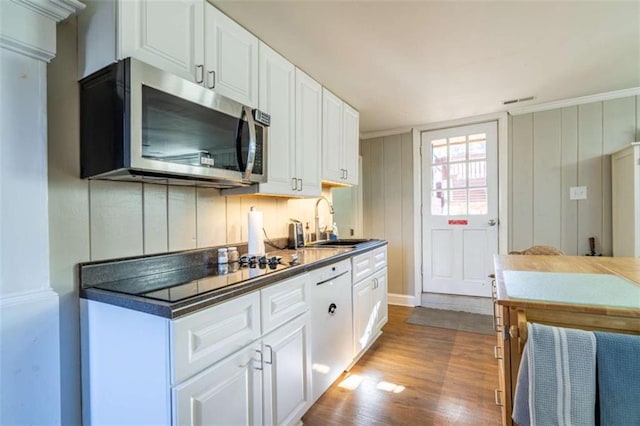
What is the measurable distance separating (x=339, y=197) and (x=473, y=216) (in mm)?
1741

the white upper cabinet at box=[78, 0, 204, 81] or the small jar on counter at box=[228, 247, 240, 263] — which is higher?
the white upper cabinet at box=[78, 0, 204, 81]

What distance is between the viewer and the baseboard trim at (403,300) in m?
3.80

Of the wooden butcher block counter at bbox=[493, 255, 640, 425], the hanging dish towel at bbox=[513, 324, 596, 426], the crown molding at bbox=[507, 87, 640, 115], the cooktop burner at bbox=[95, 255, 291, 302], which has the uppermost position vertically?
the crown molding at bbox=[507, 87, 640, 115]

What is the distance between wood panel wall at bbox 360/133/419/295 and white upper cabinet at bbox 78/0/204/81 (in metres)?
2.96

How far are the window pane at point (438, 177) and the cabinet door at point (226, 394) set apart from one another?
3.08 meters

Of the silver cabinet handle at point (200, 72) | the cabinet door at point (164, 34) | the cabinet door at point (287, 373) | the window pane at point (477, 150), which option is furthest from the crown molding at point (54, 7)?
the window pane at point (477, 150)

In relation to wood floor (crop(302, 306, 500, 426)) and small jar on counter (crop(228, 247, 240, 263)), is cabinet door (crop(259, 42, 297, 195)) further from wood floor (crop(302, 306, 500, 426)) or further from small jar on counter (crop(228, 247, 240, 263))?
wood floor (crop(302, 306, 500, 426))

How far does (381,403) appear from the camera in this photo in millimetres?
1896

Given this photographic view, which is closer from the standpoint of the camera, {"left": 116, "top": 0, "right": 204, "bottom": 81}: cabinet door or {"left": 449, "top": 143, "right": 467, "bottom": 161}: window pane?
{"left": 116, "top": 0, "right": 204, "bottom": 81}: cabinet door

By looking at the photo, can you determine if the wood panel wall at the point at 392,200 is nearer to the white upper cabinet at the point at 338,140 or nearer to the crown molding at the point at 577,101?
the white upper cabinet at the point at 338,140

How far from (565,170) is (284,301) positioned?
319 centimetres

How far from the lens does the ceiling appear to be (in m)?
1.62

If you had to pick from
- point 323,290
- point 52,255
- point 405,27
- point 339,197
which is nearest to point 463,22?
point 405,27

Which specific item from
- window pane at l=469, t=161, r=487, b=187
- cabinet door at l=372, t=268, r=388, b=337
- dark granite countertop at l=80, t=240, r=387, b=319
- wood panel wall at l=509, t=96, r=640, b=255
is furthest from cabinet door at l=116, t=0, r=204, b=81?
wood panel wall at l=509, t=96, r=640, b=255
